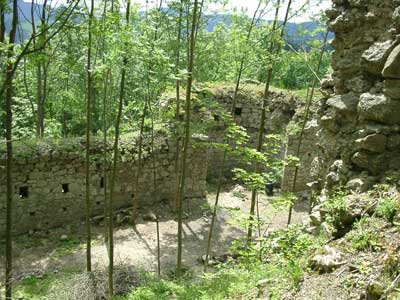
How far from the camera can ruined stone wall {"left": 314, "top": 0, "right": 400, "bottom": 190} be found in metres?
4.98

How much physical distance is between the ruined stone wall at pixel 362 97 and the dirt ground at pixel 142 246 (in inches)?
136

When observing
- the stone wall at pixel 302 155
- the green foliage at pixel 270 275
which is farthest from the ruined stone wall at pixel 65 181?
the green foliage at pixel 270 275

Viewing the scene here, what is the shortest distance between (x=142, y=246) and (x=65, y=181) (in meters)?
2.88

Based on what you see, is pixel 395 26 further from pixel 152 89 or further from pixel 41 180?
pixel 41 180

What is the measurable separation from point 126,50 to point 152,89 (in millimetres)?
1235

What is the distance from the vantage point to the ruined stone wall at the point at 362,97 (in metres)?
4.98

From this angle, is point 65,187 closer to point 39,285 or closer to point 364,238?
point 39,285

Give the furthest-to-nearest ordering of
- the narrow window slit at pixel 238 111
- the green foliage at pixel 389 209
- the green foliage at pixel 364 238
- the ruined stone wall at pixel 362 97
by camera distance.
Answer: the narrow window slit at pixel 238 111, the ruined stone wall at pixel 362 97, the green foliage at pixel 389 209, the green foliage at pixel 364 238

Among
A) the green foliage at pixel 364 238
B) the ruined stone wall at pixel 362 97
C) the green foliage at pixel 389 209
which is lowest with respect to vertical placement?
the green foliage at pixel 364 238

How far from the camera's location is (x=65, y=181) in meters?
11.4

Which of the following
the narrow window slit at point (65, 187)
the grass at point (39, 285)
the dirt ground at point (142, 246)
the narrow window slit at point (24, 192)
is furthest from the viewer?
the narrow window slit at point (65, 187)

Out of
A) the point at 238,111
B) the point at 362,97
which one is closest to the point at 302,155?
the point at 238,111

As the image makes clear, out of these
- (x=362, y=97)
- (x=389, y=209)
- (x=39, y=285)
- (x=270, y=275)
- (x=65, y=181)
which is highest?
(x=362, y=97)

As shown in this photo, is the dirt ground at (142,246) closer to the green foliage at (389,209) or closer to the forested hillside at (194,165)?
the forested hillside at (194,165)
